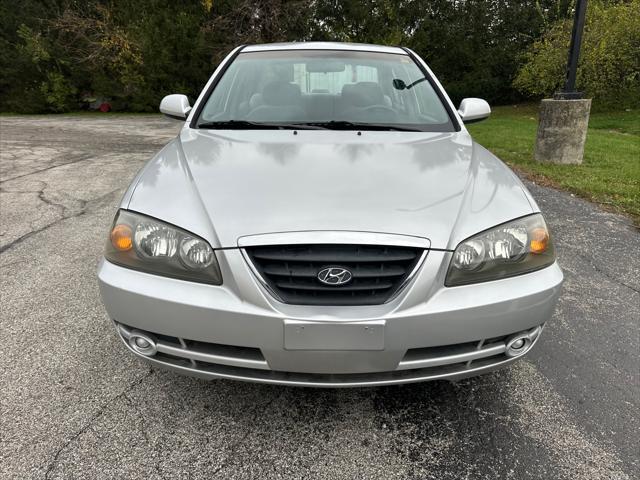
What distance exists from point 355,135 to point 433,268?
1.09 m

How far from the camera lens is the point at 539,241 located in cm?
182

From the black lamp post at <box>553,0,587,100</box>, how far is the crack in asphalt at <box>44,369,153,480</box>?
22.8 ft

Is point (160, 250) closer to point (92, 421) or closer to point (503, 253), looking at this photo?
point (92, 421)

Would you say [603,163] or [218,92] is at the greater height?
[218,92]

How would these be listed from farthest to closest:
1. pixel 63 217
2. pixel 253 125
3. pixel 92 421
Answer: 1. pixel 63 217
2. pixel 253 125
3. pixel 92 421

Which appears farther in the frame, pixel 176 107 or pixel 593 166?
pixel 593 166

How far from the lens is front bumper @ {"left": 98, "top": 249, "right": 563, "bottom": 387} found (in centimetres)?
157

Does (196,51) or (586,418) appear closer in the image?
(586,418)

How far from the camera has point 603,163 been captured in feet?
23.5

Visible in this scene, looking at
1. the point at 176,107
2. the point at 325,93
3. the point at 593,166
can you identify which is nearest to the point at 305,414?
the point at 325,93

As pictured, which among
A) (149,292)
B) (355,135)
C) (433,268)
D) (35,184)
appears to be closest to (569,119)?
(355,135)

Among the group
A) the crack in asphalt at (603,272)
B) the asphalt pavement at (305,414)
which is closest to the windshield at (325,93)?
the asphalt pavement at (305,414)

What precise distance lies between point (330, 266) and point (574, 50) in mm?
6814

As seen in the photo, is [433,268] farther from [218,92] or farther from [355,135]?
[218,92]
